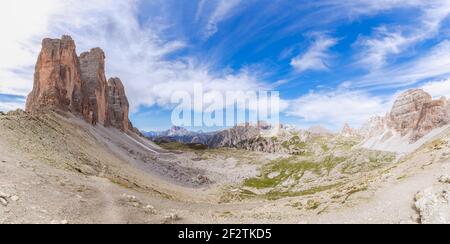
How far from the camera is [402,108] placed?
19350cm

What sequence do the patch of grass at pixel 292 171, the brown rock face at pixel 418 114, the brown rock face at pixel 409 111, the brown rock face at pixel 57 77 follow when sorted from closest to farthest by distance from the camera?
the brown rock face at pixel 57 77
the brown rock face at pixel 418 114
the patch of grass at pixel 292 171
the brown rock face at pixel 409 111

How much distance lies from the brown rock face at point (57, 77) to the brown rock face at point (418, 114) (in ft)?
587

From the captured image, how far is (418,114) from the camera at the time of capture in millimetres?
176375

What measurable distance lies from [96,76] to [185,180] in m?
104

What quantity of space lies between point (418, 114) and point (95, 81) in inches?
7499

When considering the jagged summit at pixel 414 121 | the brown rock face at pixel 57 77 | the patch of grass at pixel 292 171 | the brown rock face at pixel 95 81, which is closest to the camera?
the brown rock face at pixel 57 77

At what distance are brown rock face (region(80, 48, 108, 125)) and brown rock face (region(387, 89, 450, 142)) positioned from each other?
17636 centimetres

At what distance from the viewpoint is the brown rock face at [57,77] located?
136 m

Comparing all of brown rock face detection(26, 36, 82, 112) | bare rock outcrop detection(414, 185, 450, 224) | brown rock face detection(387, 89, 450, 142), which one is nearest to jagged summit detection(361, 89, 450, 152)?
brown rock face detection(387, 89, 450, 142)

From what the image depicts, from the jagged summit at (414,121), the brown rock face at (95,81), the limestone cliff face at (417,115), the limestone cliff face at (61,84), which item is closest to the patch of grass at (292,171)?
the jagged summit at (414,121)

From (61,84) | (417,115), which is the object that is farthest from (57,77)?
(417,115)

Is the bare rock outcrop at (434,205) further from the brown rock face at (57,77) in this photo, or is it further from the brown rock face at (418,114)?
the brown rock face at (418,114)

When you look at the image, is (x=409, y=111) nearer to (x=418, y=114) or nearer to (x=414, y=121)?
(x=418, y=114)

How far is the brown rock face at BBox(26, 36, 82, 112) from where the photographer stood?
136m
